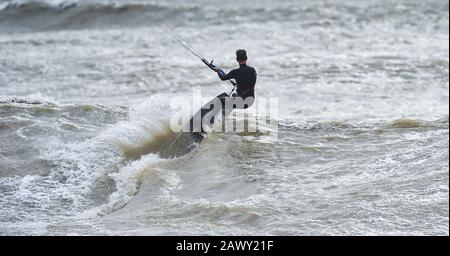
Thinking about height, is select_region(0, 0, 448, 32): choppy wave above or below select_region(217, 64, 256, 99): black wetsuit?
above

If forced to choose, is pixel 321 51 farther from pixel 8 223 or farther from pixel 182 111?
pixel 8 223

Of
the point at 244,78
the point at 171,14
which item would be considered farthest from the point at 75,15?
the point at 244,78

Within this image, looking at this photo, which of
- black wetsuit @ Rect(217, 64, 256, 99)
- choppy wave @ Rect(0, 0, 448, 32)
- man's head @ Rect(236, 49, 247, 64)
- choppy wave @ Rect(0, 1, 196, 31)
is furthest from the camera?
choppy wave @ Rect(0, 0, 448, 32)

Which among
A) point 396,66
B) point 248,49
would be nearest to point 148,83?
point 248,49

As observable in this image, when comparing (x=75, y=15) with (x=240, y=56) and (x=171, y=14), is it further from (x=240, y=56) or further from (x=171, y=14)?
(x=240, y=56)

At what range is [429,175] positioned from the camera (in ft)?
30.8

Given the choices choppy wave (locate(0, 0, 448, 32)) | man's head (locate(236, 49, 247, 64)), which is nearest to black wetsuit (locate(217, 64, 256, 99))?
man's head (locate(236, 49, 247, 64))

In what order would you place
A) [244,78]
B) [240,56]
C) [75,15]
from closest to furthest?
[240,56] < [244,78] < [75,15]

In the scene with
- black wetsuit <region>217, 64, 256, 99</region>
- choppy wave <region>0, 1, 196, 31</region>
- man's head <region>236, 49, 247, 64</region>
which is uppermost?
choppy wave <region>0, 1, 196, 31</region>

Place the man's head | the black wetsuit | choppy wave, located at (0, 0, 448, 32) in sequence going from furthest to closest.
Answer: choppy wave, located at (0, 0, 448, 32) < the black wetsuit < the man's head

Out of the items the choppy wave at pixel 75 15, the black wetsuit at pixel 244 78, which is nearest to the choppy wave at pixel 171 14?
the choppy wave at pixel 75 15

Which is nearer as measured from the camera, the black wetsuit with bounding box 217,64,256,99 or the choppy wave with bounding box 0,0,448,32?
the black wetsuit with bounding box 217,64,256,99

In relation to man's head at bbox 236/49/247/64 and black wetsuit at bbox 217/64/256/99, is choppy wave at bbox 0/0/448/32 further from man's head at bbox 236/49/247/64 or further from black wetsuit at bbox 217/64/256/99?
man's head at bbox 236/49/247/64

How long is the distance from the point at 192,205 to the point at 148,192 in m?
0.80
